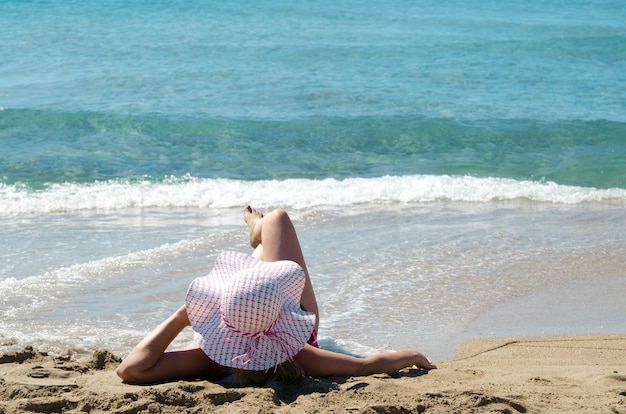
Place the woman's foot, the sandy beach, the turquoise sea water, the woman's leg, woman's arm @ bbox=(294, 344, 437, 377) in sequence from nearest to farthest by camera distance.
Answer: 1. the sandy beach
2. woman's arm @ bbox=(294, 344, 437, 377)
3. the woman's leg
4. the woman's foot
5. the turquoise sea water

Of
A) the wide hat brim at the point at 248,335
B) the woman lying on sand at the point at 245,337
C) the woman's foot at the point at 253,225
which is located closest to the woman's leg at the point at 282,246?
the woman's foot at the point at 253,225

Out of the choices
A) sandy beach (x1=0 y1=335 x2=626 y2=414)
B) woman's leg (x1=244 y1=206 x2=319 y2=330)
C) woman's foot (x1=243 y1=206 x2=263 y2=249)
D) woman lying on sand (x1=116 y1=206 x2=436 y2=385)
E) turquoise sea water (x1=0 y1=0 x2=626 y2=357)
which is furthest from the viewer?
turquoise sea water (x1=0 y1=0 x2=626 y2=357)

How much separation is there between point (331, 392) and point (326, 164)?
7.53m

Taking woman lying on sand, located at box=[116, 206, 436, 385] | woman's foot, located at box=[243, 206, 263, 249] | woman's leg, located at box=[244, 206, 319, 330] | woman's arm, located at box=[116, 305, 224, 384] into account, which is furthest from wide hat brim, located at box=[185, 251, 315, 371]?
woman's foot, located at box=[243, 206, 263, 249]

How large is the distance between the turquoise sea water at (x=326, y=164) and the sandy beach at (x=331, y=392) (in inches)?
24.5

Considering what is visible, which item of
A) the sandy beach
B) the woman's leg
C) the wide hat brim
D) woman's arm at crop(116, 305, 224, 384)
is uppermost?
the woman's leg

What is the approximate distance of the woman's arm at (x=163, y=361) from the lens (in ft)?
12.4

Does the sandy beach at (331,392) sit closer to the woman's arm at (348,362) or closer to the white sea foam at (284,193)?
the woman's arm at (348,362)

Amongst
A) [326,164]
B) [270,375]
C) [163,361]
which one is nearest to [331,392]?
[270,375]

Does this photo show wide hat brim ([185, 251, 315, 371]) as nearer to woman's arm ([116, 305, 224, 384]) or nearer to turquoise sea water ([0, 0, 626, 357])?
woman's arm ([116, 305, 224, 384])

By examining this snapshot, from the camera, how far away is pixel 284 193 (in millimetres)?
9078

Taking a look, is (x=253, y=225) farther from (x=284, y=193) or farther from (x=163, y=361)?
(x=284, y=193)

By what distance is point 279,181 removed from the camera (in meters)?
10.0

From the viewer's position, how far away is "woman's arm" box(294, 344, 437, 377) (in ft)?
12.9
